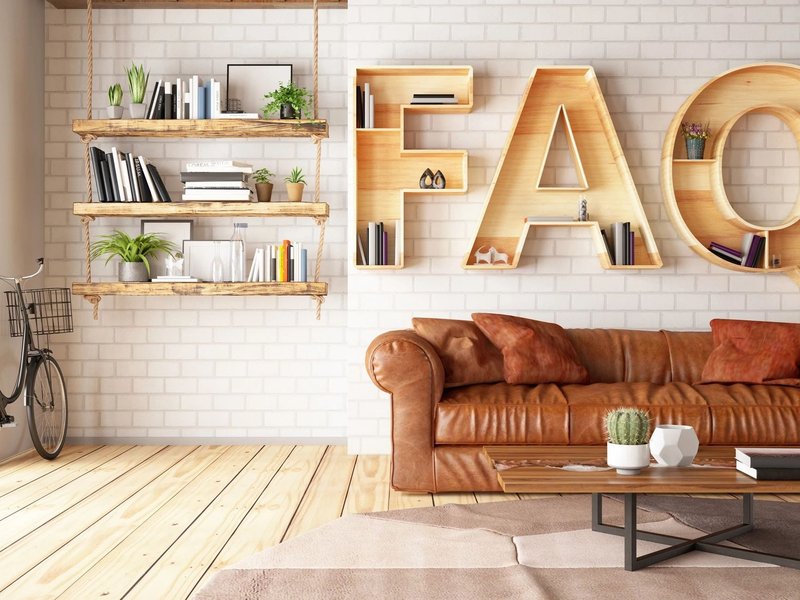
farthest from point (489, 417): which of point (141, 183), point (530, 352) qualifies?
point (141, 183)

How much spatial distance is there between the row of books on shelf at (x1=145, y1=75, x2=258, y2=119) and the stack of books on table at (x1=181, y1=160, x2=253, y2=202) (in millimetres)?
310

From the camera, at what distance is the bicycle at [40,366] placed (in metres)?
4.33

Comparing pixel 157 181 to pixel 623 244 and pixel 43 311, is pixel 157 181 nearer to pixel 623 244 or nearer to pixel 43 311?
pixel 43 311

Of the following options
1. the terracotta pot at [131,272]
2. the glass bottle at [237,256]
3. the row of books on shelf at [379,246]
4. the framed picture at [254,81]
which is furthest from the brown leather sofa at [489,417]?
the framed picture at [254,81]

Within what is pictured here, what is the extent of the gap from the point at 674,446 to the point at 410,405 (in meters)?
1.37

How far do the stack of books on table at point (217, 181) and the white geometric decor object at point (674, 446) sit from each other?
294 centimetres

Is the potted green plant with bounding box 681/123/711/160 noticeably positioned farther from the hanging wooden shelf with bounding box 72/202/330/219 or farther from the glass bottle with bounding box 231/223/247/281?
the glass bottle with bounding box 231/223/247/281

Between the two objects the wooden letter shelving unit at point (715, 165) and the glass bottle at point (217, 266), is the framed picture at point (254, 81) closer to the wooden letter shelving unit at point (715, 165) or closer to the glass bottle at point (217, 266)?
the glass bottle at point (217, 266)

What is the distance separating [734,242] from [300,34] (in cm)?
297

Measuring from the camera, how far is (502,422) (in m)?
3.70

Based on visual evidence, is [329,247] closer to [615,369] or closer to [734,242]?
[615,369]

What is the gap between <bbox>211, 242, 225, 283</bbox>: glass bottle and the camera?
4840 millimetres

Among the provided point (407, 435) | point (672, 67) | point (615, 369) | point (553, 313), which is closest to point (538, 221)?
point (553, 313)

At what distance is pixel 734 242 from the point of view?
4805 mm
